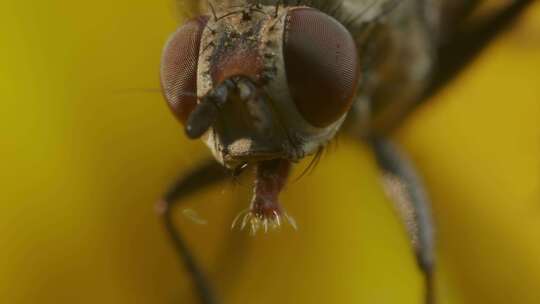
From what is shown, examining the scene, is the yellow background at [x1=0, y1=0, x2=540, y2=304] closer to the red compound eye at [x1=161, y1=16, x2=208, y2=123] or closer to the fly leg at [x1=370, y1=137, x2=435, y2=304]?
the fly leg at [x1=370, y1=137, x2=435, y2=304]

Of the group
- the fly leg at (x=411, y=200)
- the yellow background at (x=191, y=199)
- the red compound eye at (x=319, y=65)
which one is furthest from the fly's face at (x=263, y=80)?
the yellow background at (x=191, y=199)

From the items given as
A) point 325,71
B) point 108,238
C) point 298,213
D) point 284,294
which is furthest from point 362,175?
point 325,71

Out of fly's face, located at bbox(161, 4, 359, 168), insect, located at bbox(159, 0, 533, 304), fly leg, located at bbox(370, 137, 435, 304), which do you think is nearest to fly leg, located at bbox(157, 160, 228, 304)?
insect, located at bbox(159, 0, 533, 304)

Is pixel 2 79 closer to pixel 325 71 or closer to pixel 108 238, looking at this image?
pixel 108 238

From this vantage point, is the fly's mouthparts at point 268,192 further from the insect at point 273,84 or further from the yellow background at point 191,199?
the yellow background at point 191,199

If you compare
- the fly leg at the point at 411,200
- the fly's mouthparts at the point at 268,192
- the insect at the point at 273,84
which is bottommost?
the fly leg at the point at 411,200

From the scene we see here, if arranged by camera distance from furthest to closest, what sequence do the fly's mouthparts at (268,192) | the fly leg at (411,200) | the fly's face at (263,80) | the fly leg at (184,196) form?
the fly leg at (184,196) → the fly leg at (411,200) → the fly's mouthparts at (268,192) → the fly's face at (263,80)

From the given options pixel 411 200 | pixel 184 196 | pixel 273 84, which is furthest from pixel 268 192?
pixel 184 196
